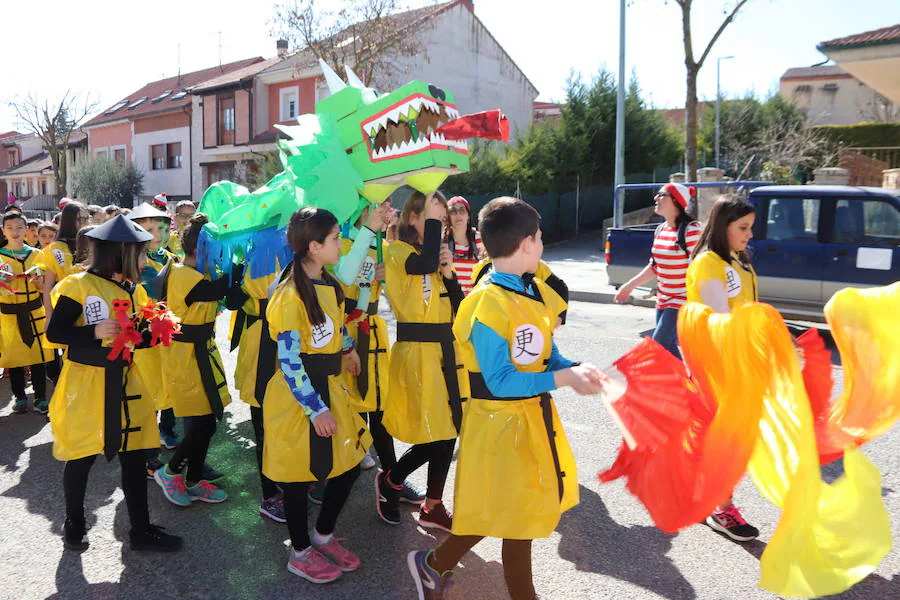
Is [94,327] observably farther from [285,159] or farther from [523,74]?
[523,74]

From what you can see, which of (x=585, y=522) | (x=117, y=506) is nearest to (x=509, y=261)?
(x=585, y=522)

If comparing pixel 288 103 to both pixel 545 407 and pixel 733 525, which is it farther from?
pixel 545 407

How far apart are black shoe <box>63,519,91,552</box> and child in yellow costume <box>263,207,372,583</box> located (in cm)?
110

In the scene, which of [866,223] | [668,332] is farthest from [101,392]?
[866,223]

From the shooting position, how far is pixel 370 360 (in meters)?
4.07

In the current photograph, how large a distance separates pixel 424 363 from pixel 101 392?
1.55 m

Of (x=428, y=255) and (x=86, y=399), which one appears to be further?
(x=428, y=255)

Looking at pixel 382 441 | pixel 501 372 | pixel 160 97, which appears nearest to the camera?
pixel 501 372

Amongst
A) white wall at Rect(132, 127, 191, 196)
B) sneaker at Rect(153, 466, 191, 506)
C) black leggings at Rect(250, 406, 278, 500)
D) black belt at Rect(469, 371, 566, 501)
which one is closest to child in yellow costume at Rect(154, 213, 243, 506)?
sneaker at Rect(153, 466, 191, 506)

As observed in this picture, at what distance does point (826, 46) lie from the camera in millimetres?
11273

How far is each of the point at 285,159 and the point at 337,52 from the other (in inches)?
664

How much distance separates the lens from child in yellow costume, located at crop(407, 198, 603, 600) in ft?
8.28

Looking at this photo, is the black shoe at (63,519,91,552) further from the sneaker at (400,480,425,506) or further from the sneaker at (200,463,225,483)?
the sneaker at (400,480,425,506)

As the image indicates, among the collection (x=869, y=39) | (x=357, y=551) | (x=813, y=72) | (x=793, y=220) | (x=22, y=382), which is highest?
(x=813, y=72)
